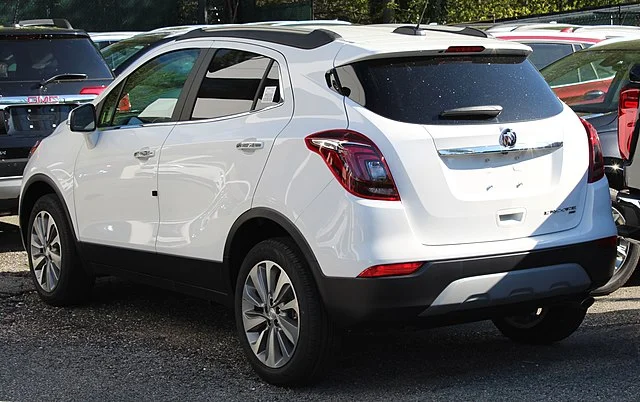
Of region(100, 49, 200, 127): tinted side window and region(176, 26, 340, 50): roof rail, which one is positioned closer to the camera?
region(176, 26, 340, 50): roof rail

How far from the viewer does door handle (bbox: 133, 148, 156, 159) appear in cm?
634

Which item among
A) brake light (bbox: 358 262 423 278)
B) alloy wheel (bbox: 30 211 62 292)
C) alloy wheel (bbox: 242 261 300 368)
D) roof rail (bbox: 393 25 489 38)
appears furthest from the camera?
alloy wheel (bbox: 30 211 62 292)

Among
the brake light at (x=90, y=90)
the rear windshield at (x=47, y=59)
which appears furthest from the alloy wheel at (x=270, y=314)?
the rear windshield at (x=47, y=59)

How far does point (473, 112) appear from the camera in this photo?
17.7ft

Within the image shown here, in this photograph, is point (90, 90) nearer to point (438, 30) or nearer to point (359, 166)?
point (438, 30)

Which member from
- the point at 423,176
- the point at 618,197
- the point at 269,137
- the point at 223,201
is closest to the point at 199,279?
the point at 223,201

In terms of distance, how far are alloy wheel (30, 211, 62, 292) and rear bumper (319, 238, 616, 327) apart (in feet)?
8.95

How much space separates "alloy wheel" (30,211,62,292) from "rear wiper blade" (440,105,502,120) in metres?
3.02

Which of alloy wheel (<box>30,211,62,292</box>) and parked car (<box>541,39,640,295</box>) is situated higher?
parked car (<box>541,39,640,295</box>)

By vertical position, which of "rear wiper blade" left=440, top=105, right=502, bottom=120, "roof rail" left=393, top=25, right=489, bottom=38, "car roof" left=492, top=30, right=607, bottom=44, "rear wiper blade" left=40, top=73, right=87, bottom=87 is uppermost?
"roof rail" left=393, top=25, right=489, bottom=38

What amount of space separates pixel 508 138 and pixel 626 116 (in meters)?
1.49

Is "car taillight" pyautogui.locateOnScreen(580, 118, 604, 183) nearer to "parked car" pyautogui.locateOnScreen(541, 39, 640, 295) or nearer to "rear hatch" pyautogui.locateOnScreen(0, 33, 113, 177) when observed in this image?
"parked car" pyautogui.locateOnScreen(541, 39, 640, 295)

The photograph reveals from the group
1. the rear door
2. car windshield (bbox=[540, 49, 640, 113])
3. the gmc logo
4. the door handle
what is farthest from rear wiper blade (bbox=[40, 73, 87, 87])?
car windshield (bbox=[540, 49, 640, 113])

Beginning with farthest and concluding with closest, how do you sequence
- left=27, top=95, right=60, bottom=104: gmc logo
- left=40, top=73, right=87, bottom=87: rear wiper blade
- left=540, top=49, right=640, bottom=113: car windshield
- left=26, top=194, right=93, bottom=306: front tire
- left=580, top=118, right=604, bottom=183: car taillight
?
left=40, top=73, right=87, bottom=87: rear wiper blade, left=27, top=95, right=60, bottom=104: gmc logo, left=540, top=49, right=640, bottom=113: car windshield, left=26, top=194, right=93, bottom=306: front tire, left=580, top=118, right=604, bottom=183: car taillight
